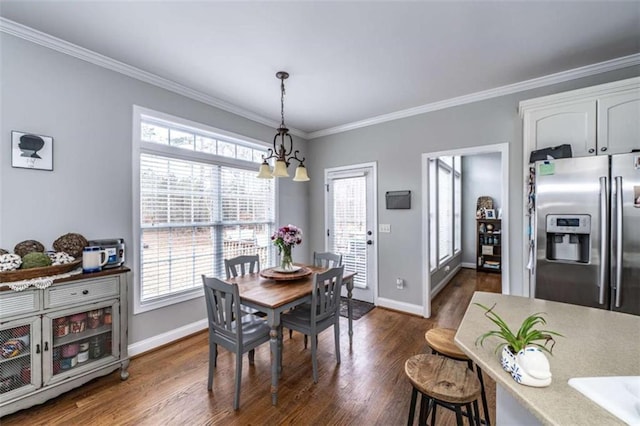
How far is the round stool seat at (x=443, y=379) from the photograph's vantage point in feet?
3.91

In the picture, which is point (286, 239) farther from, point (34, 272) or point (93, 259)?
point (34, 272)

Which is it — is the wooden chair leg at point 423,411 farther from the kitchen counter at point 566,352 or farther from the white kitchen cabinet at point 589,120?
the white kitchen cabinet at point 589,120

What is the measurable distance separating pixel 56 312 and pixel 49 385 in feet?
1.62

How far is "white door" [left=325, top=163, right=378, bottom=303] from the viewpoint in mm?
4117

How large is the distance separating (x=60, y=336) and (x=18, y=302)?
380 mm

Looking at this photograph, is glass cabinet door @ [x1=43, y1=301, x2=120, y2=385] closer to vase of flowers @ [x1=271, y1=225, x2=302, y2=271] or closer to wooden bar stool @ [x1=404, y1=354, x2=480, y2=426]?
vase of flowers @ [x1=271, y1=225, x2=302, y2=271]

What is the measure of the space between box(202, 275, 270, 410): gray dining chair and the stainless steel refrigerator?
2.36 m

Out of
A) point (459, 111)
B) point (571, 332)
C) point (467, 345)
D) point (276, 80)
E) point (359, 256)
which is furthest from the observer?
point (359, 256)

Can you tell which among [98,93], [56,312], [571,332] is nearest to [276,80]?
[98,93]

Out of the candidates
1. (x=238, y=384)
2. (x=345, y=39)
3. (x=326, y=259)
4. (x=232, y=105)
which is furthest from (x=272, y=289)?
(x=232, y=105)

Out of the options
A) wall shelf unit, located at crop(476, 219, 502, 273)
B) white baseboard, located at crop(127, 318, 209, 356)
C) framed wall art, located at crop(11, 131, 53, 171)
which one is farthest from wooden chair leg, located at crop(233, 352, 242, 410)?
wall shelf unit, located at crop(476, 219, 502, 273)

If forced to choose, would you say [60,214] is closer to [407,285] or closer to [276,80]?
[276,80]

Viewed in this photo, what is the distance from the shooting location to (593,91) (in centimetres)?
227

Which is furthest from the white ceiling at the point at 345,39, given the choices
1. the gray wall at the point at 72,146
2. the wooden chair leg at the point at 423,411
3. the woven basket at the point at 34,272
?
the wooden chair leg at the point at 423,411
